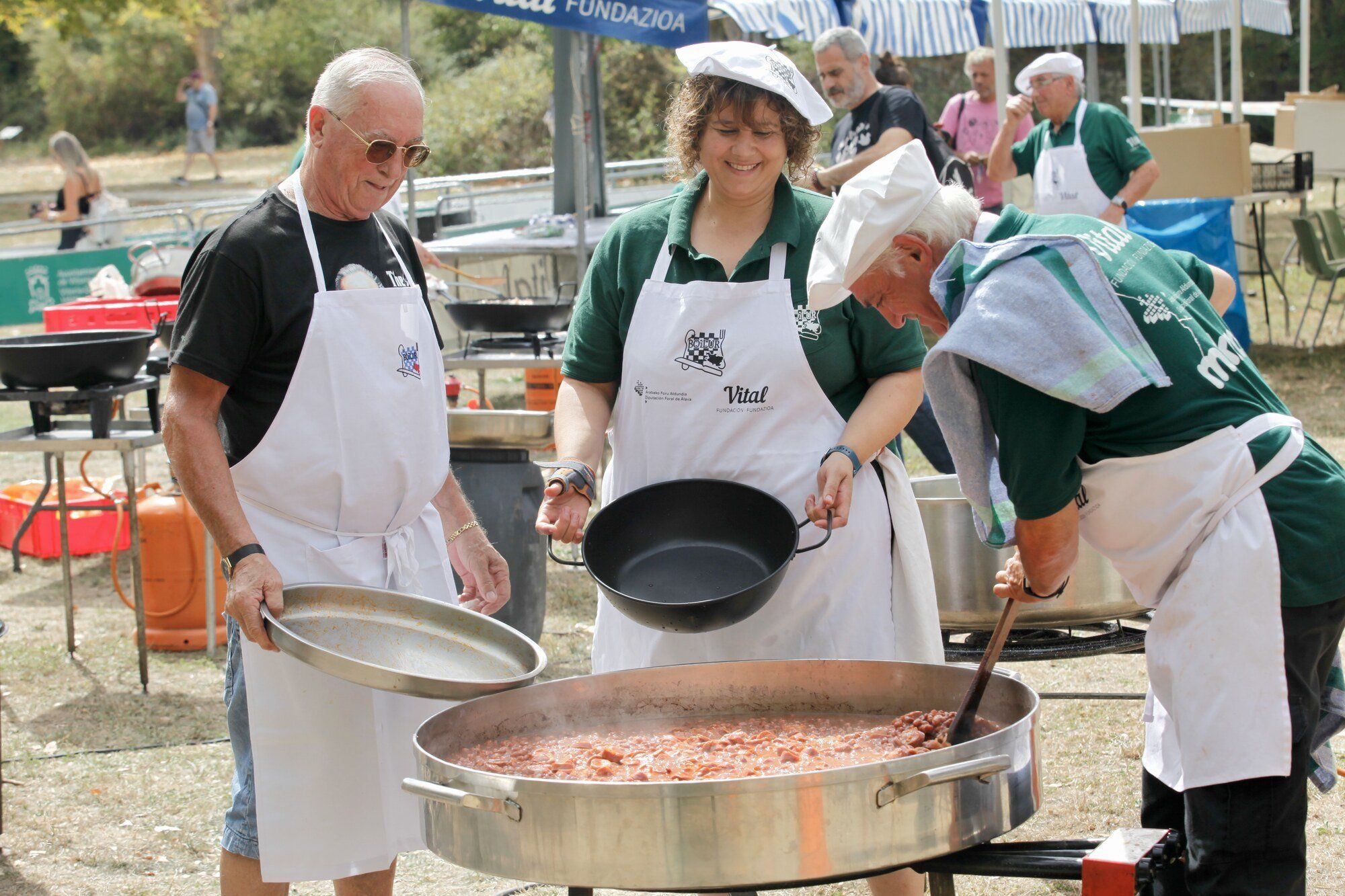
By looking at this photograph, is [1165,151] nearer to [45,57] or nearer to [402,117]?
[402,117]

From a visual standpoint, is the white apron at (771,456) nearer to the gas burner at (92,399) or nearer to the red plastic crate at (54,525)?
the gas burner at (92,399)

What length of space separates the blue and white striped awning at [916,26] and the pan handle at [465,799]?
10.2m

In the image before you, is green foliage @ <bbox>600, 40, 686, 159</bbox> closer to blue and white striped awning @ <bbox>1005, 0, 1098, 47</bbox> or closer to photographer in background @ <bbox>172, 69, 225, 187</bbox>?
photographer in background @ <bbox>172, 69, 225, 187</bbox>

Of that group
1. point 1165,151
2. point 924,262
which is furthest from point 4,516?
point 1165,151

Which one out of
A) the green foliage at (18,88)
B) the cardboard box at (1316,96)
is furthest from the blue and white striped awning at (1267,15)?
the green foliage at (18,88)

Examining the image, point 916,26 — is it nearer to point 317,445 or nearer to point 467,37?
point 317,445

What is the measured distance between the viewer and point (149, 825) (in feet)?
11.8

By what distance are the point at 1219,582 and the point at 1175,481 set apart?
0.48ft

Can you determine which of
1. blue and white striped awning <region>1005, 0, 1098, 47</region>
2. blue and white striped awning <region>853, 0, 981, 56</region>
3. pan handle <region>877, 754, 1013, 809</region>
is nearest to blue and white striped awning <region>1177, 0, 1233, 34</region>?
blue and white striped awning <region>1005, 0, 1098, 47</region>

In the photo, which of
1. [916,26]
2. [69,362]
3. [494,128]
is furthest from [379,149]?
[494,128]

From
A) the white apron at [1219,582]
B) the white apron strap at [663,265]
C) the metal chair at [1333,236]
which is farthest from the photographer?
the metal chair at [1333,236]

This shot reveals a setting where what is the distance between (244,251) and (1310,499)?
62.5 inches

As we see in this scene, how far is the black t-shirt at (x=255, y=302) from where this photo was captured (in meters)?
2.07

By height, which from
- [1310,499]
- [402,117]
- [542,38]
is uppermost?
[542,38]
